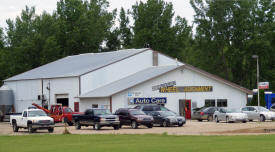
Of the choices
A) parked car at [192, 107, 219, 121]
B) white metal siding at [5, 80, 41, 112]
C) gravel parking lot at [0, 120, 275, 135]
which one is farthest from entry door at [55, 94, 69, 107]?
gravel parking lot at [0, 120, 275, 135]

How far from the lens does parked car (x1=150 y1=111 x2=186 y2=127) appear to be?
47250 millimetres

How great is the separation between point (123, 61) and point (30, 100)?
1314 centimetres

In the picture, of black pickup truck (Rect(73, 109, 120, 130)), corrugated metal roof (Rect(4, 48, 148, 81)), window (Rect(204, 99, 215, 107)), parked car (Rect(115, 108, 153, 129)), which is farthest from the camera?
corrugated metal roof (Rect(4, 48, 148, 81))

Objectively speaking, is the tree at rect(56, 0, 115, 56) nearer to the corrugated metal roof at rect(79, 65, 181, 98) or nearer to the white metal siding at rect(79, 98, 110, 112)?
the corrugated metal roof at rect(79, 65, 181, 98)

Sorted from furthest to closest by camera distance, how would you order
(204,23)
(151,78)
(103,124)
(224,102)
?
(204,23), (224,102), (151,78), (103,124)

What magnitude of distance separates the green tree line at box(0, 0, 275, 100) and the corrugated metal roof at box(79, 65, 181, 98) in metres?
25.5

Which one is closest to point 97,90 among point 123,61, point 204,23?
point 123,61

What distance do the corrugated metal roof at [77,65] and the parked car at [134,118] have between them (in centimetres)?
2001

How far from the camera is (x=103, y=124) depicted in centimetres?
4400

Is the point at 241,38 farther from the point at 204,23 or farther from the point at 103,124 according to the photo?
the point at 103,124

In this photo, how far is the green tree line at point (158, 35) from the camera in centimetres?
9350

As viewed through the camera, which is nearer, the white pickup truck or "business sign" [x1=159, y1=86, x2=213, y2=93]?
the white pickup truck

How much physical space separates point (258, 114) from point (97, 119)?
17465 mm

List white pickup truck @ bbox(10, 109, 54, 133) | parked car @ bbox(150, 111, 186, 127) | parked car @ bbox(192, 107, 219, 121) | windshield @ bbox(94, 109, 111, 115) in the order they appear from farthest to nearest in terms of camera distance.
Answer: parked car @ bbox(192, 107, 219, 121), parked car @ bbox(150, 111, 186, 127), windshield @ bbox(94, 109, 111, 115), white pickup truck @ bbox(10, 109, 54, 133)
